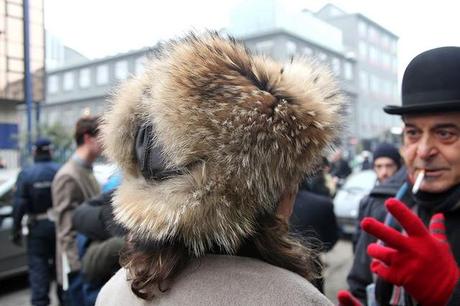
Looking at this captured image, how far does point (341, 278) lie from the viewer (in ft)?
19.0

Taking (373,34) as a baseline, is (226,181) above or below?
below

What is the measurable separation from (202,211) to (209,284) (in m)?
0.16

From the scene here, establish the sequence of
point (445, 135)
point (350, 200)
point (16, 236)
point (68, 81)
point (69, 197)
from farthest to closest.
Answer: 1. point (68, 81)
2. point (350, 200)
3. point (16, 236)
4. point (69, 197)
5. point (445, 135)

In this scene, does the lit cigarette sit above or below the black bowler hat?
below

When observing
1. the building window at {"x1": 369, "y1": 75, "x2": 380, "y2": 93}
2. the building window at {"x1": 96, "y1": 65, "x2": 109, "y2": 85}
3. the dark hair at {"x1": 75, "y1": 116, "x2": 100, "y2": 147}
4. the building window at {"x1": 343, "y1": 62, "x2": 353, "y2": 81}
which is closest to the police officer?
the dark hair at {"x1": 75, "y1": 116, "x2": 100, "y2": 147}

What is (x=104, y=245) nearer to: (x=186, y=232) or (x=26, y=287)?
(x=186, y=232)

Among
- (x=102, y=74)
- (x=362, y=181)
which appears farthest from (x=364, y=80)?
(x=362, y=181)

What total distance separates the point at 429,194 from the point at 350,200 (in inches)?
248

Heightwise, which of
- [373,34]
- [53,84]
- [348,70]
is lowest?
[53,84]

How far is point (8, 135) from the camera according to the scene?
48.1 ft

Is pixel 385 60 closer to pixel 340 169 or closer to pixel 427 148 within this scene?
pixel 340 169

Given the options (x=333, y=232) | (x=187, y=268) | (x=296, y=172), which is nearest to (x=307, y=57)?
(x=296, y=172)

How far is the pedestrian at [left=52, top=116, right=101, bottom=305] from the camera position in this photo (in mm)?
3244

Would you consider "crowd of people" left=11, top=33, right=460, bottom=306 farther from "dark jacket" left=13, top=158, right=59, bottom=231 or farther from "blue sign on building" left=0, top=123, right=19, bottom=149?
"blue sign on building" left=0, top=123, right=19, bottom=149
